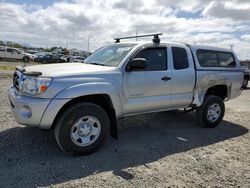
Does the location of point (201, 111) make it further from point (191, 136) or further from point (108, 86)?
point (108, 86)

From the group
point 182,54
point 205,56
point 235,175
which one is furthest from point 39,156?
point 205,56

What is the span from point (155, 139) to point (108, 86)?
162 cm

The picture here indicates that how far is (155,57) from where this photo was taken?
222 inches

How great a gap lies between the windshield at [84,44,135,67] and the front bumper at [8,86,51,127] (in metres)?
1.54

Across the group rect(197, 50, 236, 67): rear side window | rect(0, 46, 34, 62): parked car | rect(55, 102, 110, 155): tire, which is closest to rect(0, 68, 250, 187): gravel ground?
rect(55, 102, 110, 155): tire

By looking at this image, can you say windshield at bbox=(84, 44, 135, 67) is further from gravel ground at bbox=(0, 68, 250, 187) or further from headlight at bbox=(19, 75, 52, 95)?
gravel ground at bbox=(0, 68, 250, 187)

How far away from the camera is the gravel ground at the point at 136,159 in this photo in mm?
3869

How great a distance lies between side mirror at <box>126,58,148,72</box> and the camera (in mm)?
4980

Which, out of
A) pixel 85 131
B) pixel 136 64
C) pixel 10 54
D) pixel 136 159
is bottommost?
pixel 136 159

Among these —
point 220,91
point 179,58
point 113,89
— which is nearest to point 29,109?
point 113,89

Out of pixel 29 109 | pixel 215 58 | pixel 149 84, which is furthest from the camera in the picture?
pixel 215 58

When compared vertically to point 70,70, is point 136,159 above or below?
below

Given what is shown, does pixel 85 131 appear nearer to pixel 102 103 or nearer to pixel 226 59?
pixel 102 103

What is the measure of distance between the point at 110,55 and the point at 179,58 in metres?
1.46
